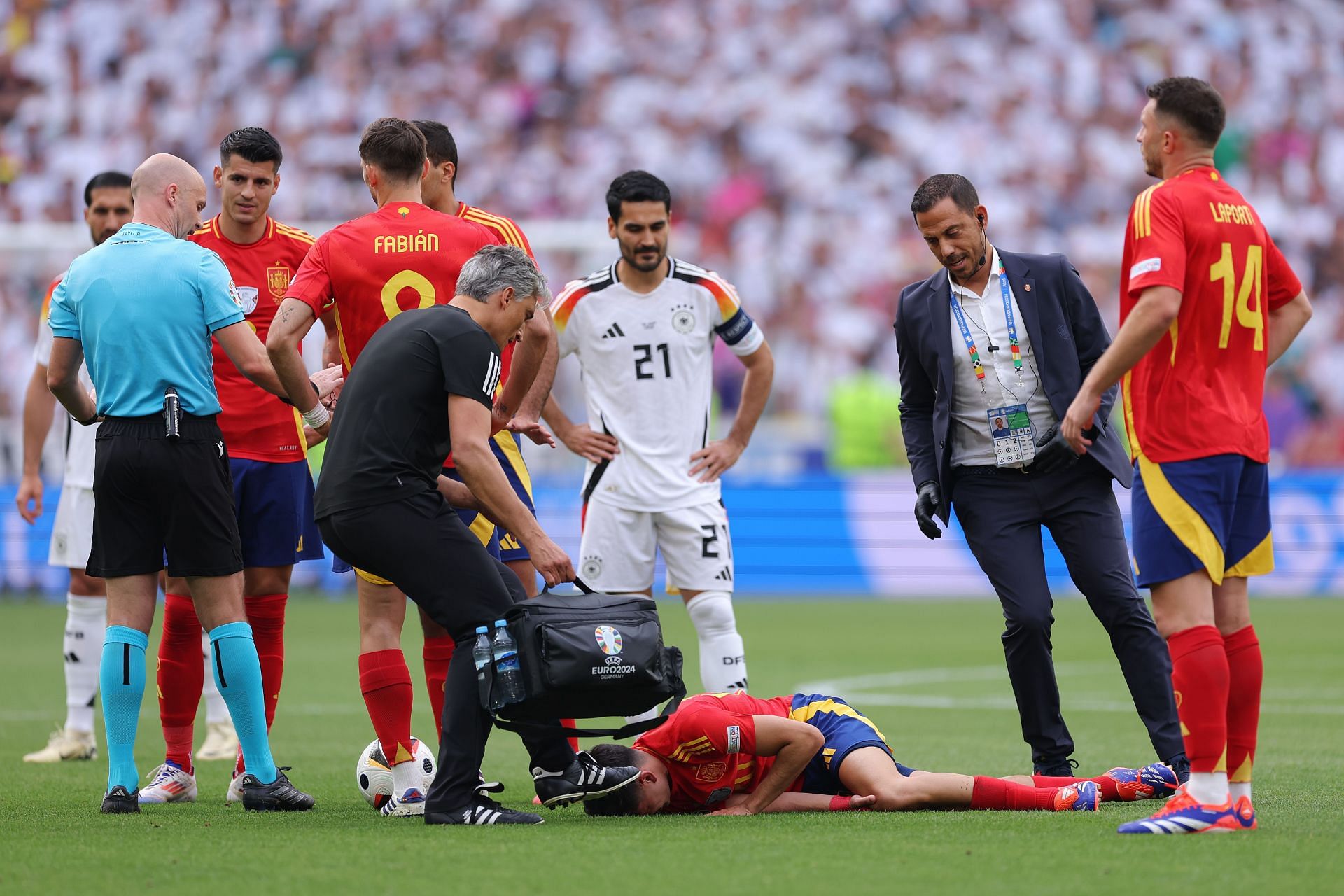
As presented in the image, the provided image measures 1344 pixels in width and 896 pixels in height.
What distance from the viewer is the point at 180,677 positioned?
6.88 m

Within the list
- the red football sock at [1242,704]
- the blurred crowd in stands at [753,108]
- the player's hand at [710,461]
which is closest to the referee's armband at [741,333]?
the player's hand at [710,461]

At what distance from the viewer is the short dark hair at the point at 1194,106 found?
553 centimetres

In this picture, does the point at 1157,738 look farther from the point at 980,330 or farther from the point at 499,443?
the point at 499,443

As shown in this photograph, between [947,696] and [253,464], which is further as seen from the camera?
[947,696]

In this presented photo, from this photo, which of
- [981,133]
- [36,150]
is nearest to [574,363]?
[981,133]

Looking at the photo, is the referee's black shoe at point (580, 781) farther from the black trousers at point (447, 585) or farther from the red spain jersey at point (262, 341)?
the red spain jersey at point (262, 341)

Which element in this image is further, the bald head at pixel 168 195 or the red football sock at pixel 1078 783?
the bald head at pixel 168 195

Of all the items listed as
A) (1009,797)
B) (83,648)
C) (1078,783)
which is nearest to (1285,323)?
(1078,783)

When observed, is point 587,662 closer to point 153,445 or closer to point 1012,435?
point 153,445

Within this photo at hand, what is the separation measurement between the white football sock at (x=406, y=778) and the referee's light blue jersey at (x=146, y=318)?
155 centimetres

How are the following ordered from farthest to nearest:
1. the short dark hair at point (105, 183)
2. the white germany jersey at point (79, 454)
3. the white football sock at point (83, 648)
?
the white germany jersey at point (79, 454) < the white football sock at point (83, 648) < the short dark hair at point (105, 183)

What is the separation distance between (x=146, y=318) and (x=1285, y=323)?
4156 millimetres

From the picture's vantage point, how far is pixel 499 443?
7.20 metres

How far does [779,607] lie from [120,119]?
13.4 m
